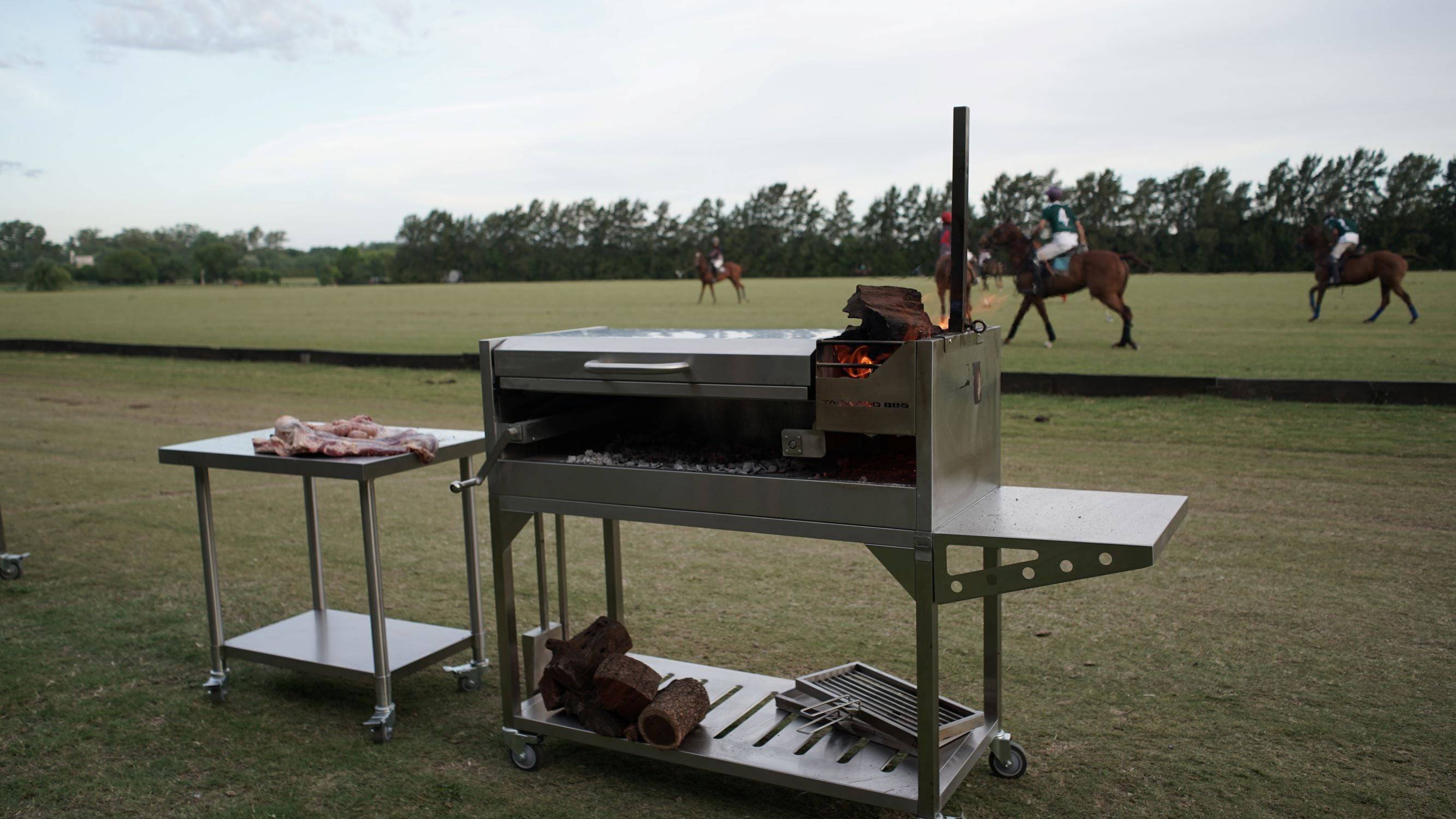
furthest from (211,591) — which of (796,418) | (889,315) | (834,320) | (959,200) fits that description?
(834,320)

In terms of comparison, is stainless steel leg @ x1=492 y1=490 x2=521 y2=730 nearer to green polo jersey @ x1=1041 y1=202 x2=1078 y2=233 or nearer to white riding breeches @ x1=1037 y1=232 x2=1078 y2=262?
white riding breeches @ x1=1037 y1=232 x2=1078 y2=262

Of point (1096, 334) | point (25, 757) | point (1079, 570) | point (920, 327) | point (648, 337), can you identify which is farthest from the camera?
Answer: point (1096, 334)

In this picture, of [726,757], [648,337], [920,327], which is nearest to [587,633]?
[726,757]

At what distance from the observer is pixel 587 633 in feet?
11.2

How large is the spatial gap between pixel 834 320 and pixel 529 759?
1922 cm

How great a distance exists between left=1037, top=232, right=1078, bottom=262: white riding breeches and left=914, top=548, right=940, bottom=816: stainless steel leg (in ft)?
43.0

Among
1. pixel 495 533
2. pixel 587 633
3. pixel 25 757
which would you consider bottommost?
pixel 25 757

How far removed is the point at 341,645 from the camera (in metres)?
3.82

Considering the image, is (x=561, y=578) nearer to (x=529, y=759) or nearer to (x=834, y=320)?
(x=529, y=759)

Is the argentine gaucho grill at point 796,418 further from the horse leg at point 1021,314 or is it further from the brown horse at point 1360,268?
the brown horse at point 1360,268

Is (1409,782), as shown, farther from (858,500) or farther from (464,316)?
(464,316)

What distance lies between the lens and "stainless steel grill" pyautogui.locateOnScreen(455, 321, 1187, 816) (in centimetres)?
252

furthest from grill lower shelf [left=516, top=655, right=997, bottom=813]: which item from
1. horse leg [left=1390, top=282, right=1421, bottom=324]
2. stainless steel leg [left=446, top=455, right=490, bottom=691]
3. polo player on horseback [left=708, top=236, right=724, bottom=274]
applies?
polo player on horseback [left=708, top=236, right=724, bottom=274]

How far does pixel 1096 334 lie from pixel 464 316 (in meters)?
16.1
